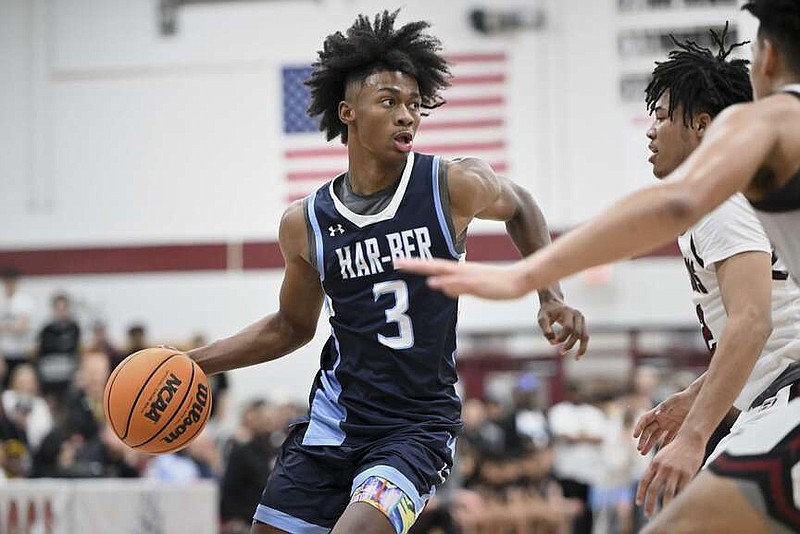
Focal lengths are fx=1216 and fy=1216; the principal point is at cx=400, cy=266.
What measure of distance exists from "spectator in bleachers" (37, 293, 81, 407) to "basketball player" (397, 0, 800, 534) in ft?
43.9

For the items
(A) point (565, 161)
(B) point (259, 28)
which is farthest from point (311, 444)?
(B) point (259, 28)

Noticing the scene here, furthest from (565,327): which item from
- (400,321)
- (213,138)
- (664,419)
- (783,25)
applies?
(213,138)

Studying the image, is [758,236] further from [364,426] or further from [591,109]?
[591,109]

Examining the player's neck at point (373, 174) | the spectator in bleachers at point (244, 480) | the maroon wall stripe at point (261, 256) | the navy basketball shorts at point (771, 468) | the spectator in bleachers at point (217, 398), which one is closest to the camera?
the navy basketball shorts at point (771, 468)

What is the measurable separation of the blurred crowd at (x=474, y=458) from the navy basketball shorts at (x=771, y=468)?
26.2 feet

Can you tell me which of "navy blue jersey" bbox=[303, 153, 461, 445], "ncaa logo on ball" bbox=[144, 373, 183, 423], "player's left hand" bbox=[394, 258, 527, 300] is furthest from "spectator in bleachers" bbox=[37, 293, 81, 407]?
"player's left hand" bbox=[394, 258, 527, 300]

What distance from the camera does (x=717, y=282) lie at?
426 centimetres

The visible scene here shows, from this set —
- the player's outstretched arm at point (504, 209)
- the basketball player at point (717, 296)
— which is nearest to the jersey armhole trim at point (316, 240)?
the player's outstretched arm at point (504, 209)

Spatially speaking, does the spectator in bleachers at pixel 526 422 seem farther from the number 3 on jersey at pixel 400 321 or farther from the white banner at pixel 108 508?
the number 3 on jersey at pixel 400 321

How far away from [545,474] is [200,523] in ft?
13.2

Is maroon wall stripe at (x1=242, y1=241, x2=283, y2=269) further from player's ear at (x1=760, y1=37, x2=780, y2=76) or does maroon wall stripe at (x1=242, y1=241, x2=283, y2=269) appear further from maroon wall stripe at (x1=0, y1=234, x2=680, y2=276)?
player's ear at (x1=760, y1=37, x2=780, y2=76)

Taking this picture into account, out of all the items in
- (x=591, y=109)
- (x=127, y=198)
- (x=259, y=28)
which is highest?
(x=259, y=28)

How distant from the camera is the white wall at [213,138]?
17.7 m

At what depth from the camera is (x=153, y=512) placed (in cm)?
986
